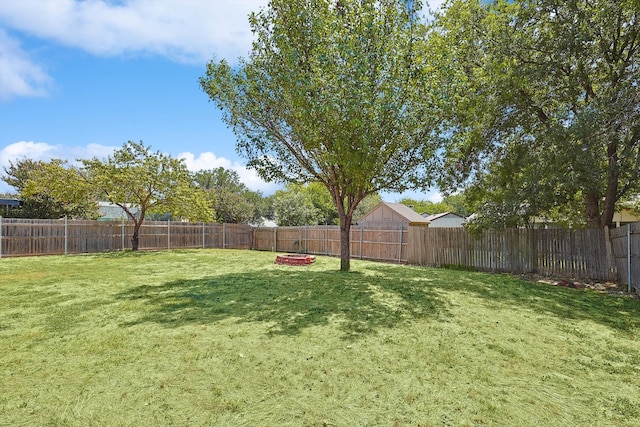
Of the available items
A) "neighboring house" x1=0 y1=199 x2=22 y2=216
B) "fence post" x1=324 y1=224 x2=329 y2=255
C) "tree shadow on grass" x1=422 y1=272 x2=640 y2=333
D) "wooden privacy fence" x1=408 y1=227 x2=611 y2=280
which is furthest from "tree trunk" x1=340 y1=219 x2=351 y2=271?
"neighboring house" x1=0 y1=199 x2=22 y2=216

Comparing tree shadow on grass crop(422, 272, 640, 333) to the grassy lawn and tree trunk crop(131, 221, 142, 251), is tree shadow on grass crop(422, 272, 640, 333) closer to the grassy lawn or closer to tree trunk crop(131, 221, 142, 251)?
the grassy lawn

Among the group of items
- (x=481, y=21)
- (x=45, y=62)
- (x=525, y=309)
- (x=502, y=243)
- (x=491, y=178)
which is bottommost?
(x=525, y=309)

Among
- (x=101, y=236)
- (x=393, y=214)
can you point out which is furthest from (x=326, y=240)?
(x=101, y=236)

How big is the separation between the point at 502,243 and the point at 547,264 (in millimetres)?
1357

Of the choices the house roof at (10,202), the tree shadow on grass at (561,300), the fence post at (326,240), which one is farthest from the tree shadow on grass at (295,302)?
the house roof at (10,202)

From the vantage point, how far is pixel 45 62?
9352mm

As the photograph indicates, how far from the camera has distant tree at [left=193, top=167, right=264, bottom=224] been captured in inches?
1110

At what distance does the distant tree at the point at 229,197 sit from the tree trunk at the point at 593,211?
17701 millimetres

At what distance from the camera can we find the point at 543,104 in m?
9.64

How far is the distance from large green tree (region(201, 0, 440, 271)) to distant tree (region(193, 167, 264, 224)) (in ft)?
40.7

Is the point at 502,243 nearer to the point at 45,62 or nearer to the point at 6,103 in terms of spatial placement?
the point at 45,62

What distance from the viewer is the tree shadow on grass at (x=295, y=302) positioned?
187 inches

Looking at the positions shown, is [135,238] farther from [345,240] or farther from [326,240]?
[345,240]

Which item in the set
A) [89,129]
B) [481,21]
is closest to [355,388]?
[481,21]
